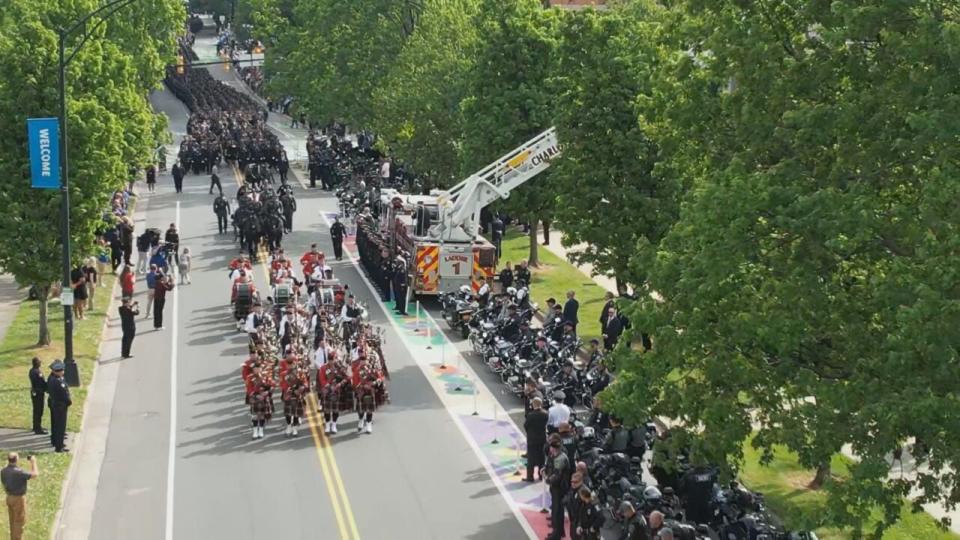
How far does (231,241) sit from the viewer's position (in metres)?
50.4

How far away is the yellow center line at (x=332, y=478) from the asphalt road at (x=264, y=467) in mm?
31

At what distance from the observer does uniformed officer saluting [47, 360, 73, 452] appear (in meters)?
26.8

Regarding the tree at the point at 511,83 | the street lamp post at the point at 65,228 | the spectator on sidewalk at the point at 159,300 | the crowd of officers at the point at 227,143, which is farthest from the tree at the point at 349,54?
the street lamp post at the point at 65,228

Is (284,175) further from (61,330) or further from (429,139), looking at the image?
(61,330)

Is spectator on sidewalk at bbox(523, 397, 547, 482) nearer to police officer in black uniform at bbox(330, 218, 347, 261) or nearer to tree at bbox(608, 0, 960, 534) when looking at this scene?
tree at bbox(608, 0, 960, 534)

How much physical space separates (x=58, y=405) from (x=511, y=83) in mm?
21386

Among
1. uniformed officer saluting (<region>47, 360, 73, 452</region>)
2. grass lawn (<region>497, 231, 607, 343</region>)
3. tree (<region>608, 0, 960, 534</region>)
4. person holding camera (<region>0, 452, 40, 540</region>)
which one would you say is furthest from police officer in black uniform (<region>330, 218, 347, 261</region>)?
tree (<region>608, 0, 960, 534</region>)

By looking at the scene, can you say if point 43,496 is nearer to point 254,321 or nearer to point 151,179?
point 254,321

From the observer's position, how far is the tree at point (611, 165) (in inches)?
1334

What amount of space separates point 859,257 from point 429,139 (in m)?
35.2

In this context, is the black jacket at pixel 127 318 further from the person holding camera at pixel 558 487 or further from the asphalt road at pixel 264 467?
the person holding camera at pixel 558 487

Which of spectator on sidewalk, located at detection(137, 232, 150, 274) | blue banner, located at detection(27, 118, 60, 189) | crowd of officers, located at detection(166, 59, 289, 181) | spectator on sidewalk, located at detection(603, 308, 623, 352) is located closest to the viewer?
blue banner, located at detection(27, 118, 60, 189)

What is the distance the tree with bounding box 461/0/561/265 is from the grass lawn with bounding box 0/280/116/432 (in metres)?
11.4

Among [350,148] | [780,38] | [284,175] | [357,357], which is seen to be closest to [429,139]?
[284,175]
